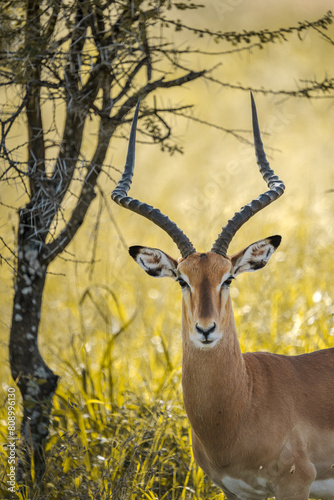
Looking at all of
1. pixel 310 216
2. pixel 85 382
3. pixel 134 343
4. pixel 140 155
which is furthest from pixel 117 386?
pixel 140 155

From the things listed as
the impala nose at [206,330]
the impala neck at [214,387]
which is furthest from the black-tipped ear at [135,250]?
the impala nose at [206,330]

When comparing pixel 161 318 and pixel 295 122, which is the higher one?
pixel 295 122

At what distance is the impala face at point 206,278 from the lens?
156 inches

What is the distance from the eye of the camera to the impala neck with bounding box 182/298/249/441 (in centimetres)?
424

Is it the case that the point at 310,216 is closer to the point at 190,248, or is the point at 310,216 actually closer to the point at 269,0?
the point at 269,0

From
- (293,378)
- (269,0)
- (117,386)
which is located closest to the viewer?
(293,378)

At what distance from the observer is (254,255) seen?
4578mm

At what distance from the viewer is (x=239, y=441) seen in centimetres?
418

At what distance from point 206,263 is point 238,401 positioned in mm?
894

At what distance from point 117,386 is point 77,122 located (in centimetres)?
244

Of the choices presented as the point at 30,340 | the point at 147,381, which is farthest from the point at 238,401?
the point at 147,381

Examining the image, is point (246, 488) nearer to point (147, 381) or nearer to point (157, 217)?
point (157, 217)

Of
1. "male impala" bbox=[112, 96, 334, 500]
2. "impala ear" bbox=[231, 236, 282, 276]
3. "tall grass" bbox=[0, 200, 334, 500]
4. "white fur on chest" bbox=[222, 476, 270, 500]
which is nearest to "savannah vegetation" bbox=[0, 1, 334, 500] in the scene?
"tall grass" bbox=[0, 200, 334, 500]

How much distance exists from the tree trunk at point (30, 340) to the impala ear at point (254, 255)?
5.36 ft
